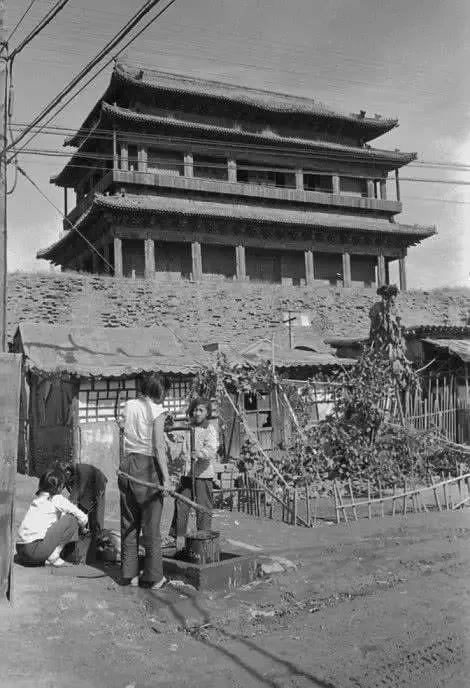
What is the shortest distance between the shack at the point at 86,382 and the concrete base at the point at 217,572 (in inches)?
267

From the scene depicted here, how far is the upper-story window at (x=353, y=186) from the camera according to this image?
35625 millimetres

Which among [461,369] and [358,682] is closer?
[358,682]

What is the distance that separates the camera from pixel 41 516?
19.7ft

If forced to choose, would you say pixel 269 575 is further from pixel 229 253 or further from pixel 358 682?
pixel 229 253

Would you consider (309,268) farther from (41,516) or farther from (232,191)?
(41,516)

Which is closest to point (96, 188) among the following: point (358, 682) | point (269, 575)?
point (269, 575)

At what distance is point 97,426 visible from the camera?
1277 cm

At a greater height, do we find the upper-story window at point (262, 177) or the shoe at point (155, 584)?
the upper-story window at point (262, 177)

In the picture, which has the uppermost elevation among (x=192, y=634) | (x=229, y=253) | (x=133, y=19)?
(x=229, y=253)

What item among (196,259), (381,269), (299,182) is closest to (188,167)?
(196,259)

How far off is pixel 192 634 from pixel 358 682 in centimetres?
132

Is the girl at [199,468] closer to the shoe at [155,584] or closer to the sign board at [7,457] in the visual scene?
the shoe at [155,584]

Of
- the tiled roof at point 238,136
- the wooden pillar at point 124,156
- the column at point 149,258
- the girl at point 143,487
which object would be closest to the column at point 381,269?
the tiled roof at point 238,136

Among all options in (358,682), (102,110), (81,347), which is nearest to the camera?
(358,682)
